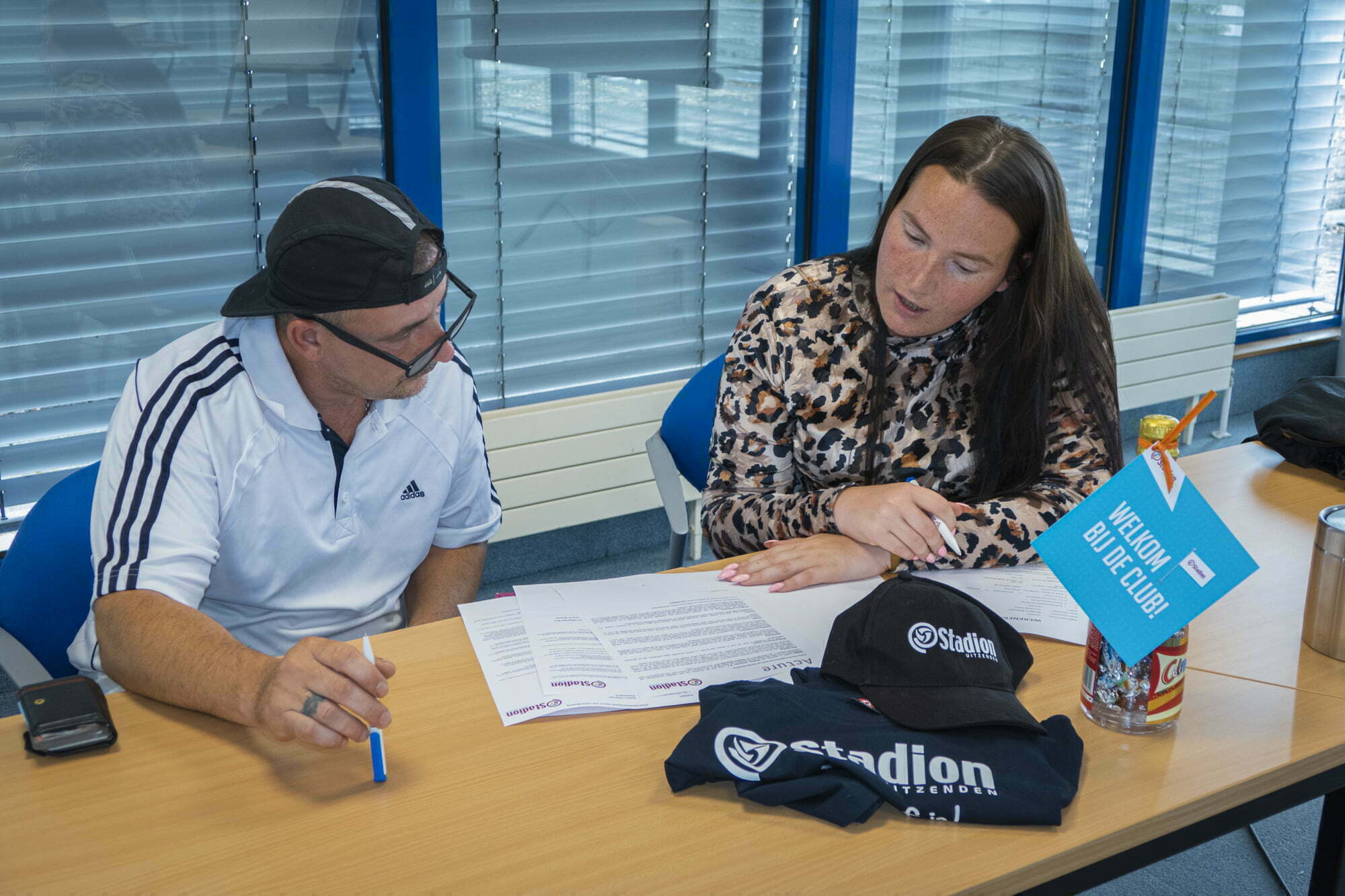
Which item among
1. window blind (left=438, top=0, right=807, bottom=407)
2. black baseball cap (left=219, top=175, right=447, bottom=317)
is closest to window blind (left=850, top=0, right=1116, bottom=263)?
window blind (left=438, top=0, right=807, bottom=407)

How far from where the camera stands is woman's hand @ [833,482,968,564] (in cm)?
161

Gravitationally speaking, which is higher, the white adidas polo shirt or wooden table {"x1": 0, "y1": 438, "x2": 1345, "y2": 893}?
the white adidas polo shirt

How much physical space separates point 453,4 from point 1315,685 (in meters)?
2.48

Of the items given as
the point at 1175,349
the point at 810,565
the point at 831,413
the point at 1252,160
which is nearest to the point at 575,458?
the point at 831,413

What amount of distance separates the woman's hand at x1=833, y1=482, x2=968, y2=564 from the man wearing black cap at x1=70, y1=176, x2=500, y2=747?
602 mm

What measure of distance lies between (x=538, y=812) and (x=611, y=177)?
8.18 feet

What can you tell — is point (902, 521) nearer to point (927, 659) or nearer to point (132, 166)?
point (927, 659)

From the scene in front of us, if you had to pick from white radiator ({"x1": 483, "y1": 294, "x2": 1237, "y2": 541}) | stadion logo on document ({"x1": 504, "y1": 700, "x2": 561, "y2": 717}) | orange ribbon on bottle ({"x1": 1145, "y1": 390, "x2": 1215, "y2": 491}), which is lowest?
white radiator ({"x1": 483, "y1": 294, "x2": 1237, "y2": 541})

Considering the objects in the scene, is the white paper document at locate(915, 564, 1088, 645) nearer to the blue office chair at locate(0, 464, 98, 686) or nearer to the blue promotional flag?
the blue promotional flag

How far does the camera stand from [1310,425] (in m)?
2.05

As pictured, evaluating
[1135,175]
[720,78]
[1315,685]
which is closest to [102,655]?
[1315,685]

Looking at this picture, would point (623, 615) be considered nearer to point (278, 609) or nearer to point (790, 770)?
point (790, 770)

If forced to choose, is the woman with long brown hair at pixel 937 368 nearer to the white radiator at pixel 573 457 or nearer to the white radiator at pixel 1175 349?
the white radiator at pixel 573 457

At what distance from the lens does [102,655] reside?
1.37 meters
